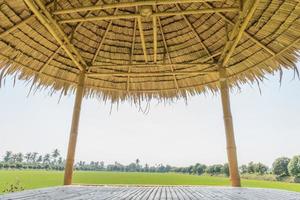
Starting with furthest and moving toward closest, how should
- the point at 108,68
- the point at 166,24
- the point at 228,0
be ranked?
the point at 108,68 < the point at 166,24 < the point at 228,0

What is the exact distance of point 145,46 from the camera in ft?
18.2

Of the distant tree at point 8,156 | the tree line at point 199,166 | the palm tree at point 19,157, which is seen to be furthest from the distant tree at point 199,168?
the palm tree at point 19,157

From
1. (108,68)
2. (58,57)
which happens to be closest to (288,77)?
(108,68)

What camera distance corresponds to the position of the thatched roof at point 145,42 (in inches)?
170

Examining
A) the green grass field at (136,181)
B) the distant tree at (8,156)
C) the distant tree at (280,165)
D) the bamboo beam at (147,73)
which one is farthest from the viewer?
the distant tree at (8,156)

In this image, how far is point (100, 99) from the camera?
665 cm

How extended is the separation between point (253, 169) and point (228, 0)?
56709mm

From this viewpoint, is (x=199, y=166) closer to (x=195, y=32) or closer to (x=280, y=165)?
(x=280, y=165)

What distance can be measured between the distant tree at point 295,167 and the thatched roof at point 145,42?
42.6 meters

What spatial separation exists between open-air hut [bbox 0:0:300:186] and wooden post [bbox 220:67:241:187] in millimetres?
19

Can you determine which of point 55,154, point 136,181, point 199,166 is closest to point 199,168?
point 199,166

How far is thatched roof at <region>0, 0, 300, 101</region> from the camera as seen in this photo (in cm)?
431

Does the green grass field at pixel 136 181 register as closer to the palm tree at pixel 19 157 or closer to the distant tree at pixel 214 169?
the distant tree at pixel 214 169

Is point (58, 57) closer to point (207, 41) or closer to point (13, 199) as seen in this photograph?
point (207, 41)
